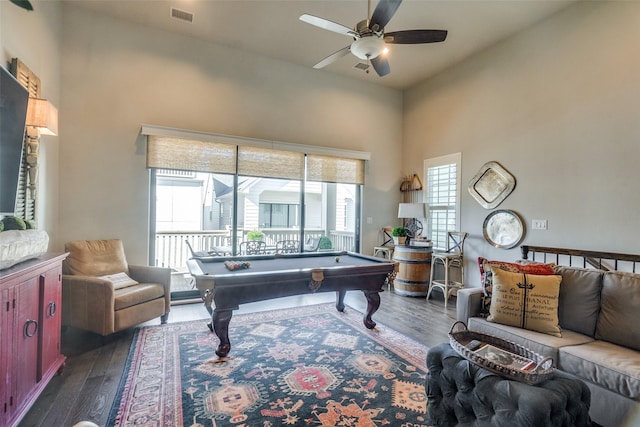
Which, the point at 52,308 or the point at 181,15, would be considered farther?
the point at 181,15

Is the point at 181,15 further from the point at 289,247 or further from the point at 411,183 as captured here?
the point at 411,183

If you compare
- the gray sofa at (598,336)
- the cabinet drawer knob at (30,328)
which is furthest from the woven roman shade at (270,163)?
the gray sofa at (598,336)

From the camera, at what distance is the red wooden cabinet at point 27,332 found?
169 cm

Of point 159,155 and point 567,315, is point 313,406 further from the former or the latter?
point 159,155

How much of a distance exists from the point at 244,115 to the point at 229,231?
76.2 inches

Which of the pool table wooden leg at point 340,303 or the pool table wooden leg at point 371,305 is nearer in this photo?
the pool table wooden leg at point 371,305

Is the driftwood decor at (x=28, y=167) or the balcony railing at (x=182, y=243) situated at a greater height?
the driftwood decor at (x=28, y=167)

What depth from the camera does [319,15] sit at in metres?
3.96

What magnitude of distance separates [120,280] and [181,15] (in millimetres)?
3423

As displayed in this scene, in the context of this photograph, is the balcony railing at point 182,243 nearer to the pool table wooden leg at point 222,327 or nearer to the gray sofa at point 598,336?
the pool table wooden leg at point 222,327

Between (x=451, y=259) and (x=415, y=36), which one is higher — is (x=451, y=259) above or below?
below

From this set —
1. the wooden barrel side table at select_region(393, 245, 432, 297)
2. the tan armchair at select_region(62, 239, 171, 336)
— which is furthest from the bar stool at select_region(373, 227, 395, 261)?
the tan armchair at select_region(62, 239, 171, 336)

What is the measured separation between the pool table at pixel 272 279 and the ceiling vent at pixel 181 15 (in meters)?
3.19

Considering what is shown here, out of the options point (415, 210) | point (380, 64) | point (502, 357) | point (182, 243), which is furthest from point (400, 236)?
point (182, 243)
